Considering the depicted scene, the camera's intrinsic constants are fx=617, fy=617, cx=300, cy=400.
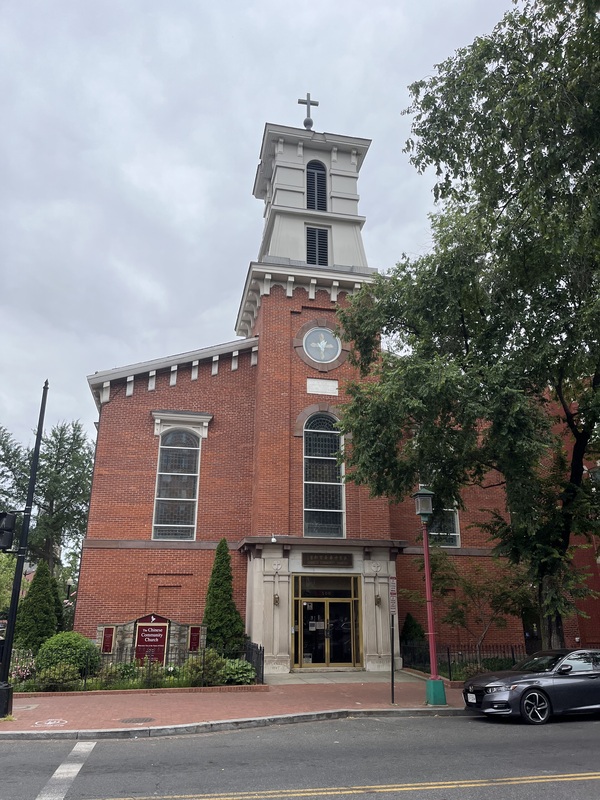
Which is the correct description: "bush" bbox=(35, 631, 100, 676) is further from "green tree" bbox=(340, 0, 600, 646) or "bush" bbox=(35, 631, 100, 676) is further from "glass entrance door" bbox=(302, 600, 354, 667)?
"green tree" bbox=(340, 0, 600, 646)

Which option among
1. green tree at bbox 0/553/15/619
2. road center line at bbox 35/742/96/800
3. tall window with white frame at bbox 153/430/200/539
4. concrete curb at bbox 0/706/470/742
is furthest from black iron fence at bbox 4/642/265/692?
green tree at bbox 0/553/15/619

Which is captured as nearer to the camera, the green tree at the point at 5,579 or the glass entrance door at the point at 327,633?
the glass entrance door at the point at 327,633

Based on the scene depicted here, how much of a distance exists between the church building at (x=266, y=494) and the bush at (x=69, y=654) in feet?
9.52

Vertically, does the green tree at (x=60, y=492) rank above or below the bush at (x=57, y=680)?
above

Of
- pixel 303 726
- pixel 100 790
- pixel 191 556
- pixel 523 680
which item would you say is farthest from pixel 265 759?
pixel 191 556

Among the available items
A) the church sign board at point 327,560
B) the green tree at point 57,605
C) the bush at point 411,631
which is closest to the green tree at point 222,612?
the church sign board at point 327,560

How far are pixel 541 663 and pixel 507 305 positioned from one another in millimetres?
8176

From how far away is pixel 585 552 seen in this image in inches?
965

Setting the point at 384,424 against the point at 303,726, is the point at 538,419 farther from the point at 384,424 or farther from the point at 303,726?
the point at 303,726

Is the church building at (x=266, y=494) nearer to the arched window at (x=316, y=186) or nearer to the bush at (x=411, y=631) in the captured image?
the bush at (x=411, y=631)

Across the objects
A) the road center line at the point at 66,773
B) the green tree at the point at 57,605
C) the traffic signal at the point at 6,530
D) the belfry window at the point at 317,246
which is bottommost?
the road center line at the point at 66,773

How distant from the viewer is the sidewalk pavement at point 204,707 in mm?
10555

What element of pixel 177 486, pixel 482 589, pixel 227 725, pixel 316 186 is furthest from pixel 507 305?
pixel 316 186

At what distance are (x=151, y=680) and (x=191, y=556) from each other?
224 inches
